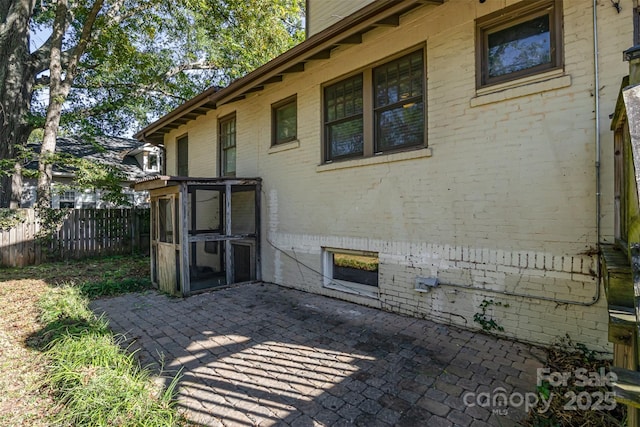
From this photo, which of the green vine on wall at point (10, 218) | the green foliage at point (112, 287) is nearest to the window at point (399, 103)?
the green foliage at point (112, 287)

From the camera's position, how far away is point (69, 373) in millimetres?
2855

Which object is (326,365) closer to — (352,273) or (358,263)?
(352,273)

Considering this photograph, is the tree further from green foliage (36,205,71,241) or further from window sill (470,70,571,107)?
window sill (470,70,571,107)

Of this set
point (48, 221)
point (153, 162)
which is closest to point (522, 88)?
point (48, 221)

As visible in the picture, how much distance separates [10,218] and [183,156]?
492cm

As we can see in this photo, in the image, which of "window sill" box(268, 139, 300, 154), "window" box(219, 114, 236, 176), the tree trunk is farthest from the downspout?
the tree trunk

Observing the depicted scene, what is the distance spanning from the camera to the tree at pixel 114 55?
33.8 ft

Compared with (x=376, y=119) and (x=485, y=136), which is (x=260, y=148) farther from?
(x=485, y=136)

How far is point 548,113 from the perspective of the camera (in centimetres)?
341

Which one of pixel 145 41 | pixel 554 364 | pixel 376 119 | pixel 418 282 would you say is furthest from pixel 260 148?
pixel 145 41

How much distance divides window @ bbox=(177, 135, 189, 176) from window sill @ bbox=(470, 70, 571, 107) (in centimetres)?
874

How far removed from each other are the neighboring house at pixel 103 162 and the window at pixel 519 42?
46.8 feet

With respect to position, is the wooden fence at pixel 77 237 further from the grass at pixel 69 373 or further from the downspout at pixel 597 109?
the downspout at pixel 597 109

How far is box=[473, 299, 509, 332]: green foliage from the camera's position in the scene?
377cm
